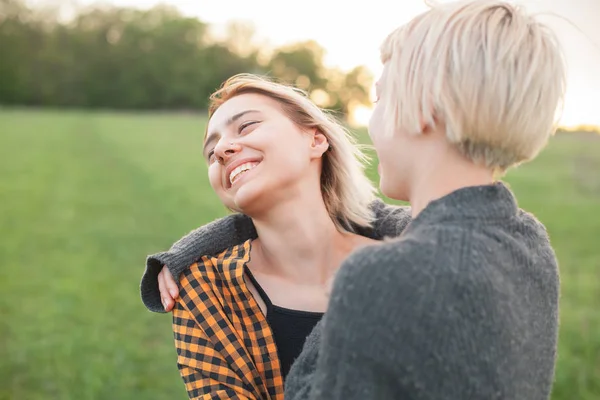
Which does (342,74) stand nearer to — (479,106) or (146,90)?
(146,90)

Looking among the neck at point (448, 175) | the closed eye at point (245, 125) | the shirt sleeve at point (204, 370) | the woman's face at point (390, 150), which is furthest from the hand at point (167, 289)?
the neck at point (448, 175)

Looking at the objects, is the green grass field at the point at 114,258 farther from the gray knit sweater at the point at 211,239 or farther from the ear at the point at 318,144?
the ear at the point at 318,144

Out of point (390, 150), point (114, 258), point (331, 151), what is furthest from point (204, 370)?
point (114, 258)

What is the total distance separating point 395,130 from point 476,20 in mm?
286

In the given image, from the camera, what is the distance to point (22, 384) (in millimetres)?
4762

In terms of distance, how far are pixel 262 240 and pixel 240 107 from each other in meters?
0.48

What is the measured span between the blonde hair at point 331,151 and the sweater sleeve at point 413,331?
135 cm

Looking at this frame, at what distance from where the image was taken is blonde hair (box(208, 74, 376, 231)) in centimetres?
265

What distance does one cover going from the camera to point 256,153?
96.0 inches

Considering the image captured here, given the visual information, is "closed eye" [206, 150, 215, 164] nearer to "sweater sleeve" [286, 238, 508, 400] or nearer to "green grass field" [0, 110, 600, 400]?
"sweater sleeve" [286, 238, 508, 400]

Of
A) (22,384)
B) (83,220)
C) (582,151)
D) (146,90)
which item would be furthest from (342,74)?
(22,384)

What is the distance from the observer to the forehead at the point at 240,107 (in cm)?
255

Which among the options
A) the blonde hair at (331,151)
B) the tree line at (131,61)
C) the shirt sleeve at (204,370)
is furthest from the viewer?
the tree line at (131,61)

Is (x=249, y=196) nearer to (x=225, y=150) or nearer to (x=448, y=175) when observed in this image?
(x=225, y=150)
